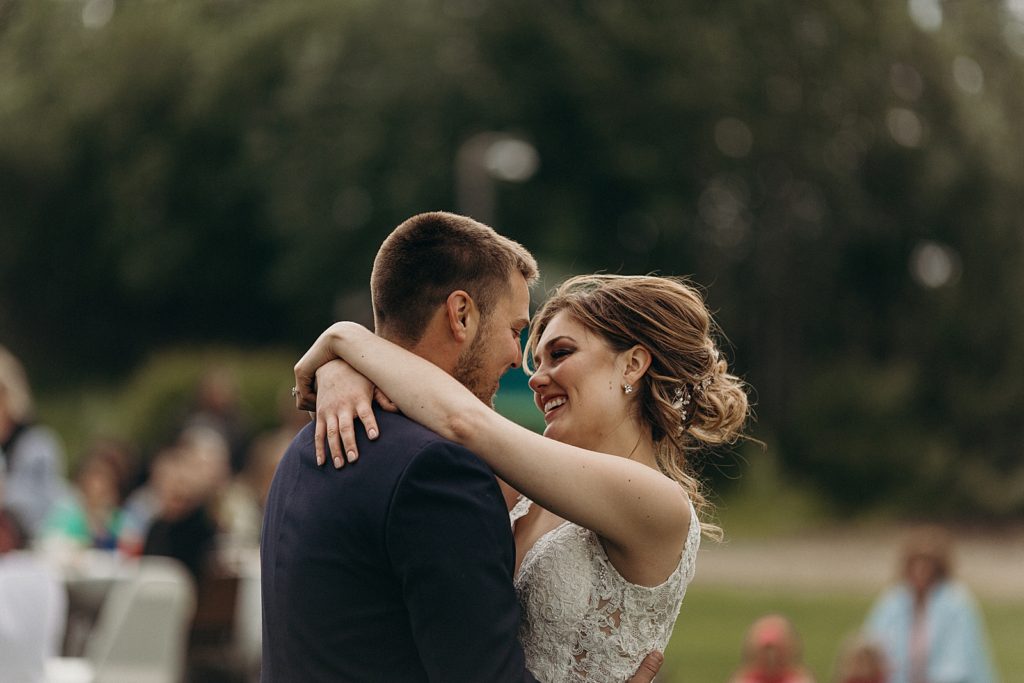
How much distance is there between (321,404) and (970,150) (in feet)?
76.3

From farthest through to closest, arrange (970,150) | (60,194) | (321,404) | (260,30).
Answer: (60,194)
(260,30)
(970,150)
(321,404)

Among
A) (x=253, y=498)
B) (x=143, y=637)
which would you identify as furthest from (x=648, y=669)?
(x=253, y=498)

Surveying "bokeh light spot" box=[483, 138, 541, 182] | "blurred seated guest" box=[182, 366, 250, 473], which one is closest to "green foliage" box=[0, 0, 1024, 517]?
"bokeh light spot" box=[483, 138, 541, 182]

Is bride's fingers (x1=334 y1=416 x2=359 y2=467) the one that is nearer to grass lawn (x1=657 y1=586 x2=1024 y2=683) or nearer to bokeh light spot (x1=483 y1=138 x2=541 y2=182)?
grass lawn (x1=657 y1=586 x2=1024 y2=683)

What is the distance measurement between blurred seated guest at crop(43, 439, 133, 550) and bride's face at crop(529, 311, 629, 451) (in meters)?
7.05

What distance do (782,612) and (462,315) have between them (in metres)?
15.3

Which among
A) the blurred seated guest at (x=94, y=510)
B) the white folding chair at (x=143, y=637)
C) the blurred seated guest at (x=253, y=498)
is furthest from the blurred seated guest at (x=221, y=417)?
→ the white folding chair at (x=143, y=637)

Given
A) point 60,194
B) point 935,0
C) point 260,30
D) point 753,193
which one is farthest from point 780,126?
point 60,194

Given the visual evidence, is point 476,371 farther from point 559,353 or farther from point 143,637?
point 143,637

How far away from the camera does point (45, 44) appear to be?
26828 millimetres

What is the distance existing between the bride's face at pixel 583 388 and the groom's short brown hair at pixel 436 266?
34 cm

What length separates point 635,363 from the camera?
10.8ft

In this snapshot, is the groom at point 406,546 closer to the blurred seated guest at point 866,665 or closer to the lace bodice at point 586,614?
the lace bodice at point 586,614

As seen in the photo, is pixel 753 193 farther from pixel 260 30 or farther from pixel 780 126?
pixel 260 30
